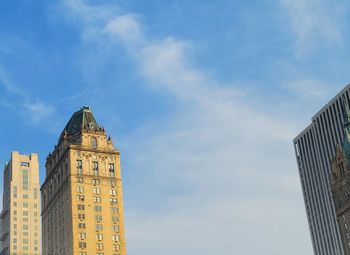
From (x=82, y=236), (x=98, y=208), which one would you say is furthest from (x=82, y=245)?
(x=98, y=208)

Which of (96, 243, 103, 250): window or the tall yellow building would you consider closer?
(96, 243, 103, 250): window

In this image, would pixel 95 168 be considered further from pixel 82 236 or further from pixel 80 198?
pixel 82 236

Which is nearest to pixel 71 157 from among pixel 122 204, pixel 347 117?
pixel 122 204

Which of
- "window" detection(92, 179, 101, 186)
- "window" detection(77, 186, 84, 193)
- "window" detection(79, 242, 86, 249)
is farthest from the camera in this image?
"window" detection(92, 179, 101, 186)

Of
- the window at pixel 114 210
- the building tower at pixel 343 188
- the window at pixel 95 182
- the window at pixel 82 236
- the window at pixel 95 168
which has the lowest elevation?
the building tower at pixel 343 188

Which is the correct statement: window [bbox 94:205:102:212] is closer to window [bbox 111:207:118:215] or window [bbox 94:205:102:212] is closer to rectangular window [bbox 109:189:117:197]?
window [bbox 111:207:118:215]

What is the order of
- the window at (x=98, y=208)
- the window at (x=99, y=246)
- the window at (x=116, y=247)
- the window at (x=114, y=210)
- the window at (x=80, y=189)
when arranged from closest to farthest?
the window at (x=99, y=246) < the window at (x=116, y=247) < the window at (x=98, y=208) < the window at (x=80, y=189) < the window at (x=114, y=210)

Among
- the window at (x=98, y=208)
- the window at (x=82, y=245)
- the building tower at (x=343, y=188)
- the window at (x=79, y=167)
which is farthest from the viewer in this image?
the window at (x=79, y=167)

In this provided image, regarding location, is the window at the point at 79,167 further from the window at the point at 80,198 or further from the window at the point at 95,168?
the window at the point at 80,198

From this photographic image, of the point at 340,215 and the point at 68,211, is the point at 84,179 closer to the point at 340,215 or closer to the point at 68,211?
the point at 68,211

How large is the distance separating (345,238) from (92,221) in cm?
8035

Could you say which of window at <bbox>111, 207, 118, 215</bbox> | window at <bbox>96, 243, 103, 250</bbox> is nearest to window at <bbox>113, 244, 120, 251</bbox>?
window at <bbox>96, 243, 103, 250</bbox>

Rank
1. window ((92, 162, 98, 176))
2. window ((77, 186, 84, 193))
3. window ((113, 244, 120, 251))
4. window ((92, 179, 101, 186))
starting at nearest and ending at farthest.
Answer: window ((113, 244, 120, 251))
window ((77, 186, 84, 193))
window ((92, 179, 101, 186))
window ((92, 162, 98, 176))

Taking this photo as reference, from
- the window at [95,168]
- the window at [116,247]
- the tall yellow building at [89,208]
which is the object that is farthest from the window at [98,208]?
the window at [116,247]
